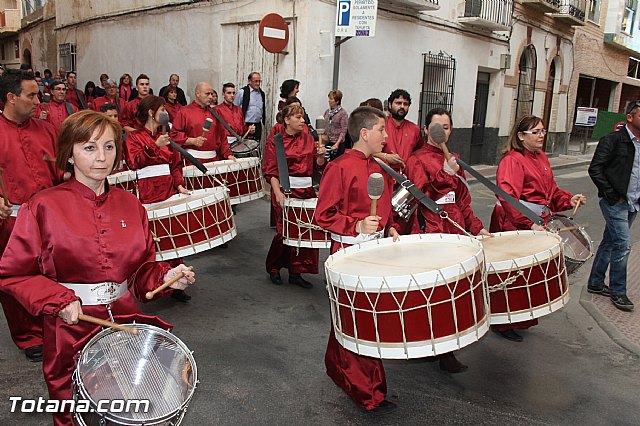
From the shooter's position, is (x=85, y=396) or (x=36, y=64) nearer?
(x=85, y=396)

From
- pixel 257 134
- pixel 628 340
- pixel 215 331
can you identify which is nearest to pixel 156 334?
pixel 215 331

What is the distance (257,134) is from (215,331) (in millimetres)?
6130

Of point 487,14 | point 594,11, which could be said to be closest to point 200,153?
point 487,14

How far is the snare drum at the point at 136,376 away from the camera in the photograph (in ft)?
6.50

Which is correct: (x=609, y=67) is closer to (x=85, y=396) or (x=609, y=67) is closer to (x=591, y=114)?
(x=591, y=114)

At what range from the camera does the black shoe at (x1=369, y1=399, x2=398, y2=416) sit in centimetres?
354

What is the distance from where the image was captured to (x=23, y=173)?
4055mm

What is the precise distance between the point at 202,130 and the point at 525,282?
5120 mm

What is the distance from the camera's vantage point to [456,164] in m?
4.14

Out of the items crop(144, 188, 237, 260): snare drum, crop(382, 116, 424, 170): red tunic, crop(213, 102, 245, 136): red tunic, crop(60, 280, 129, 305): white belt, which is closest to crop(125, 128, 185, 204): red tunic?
crop(144, 188, 237, 260): snare drum

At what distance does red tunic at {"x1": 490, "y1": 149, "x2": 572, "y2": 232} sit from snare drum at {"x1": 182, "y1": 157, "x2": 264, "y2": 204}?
291cm

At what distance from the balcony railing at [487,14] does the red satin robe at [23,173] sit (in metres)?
11.7

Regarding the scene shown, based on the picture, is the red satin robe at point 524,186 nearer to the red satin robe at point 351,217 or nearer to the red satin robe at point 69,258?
the red satin robe at point 351,217

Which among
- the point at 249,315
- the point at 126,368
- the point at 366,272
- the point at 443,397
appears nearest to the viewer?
the point at 126,368
